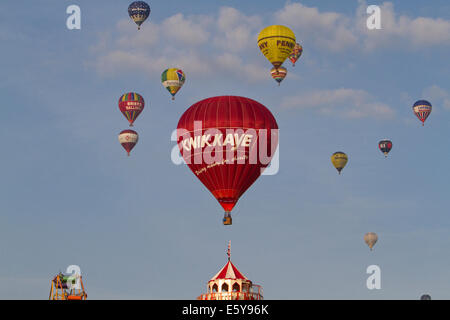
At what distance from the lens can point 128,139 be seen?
14175 cm

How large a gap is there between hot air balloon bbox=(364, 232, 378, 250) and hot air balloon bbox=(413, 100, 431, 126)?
54.8ft

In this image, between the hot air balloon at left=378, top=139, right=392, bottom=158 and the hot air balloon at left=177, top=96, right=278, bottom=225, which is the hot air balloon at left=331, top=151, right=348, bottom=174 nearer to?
the hot air balloon at left=378, top=139, right=392, bottom=158

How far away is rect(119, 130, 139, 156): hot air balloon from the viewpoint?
465ft

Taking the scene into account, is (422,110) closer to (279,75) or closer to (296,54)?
(296,54)

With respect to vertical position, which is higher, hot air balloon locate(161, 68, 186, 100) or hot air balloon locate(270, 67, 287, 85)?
hot air balloon locate(270, 67, 287, 85)

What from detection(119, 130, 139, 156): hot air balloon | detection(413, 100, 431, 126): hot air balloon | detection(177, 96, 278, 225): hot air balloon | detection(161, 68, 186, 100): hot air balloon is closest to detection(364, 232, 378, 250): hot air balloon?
detection(413, 100, 431, 126): hot air balloon

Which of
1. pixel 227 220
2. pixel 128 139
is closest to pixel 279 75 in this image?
pixel 128 139

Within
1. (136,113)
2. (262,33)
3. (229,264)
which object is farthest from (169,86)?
(229,264)

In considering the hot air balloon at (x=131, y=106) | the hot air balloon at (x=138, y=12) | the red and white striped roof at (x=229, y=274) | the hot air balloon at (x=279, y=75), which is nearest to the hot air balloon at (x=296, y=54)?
the hot air balloon at (x=279, y=75)

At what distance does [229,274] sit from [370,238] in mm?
61184

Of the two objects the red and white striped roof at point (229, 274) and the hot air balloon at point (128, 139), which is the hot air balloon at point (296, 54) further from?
the red and white striped roof at point (229, 274)

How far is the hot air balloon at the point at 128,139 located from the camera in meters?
142

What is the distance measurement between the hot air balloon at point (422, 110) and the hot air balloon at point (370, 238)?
1671cm
